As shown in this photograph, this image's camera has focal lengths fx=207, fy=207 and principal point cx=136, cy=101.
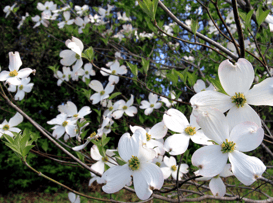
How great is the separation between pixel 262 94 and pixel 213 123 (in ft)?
0.36

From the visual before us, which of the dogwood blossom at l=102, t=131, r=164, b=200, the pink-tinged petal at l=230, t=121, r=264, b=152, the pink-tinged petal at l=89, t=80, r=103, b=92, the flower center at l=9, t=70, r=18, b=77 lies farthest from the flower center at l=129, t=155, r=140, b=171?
the pink-tinged petal at l=89, t=80, r=103, b=92

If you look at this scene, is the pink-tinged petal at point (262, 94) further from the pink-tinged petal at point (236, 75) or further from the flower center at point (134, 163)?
the flower center at point (134, 163)

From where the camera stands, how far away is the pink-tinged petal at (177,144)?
20.0 inches

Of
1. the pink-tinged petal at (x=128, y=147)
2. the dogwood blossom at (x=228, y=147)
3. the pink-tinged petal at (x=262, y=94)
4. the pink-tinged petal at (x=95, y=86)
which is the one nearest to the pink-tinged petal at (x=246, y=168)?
the dogwood blossom at (x=228, y=147)

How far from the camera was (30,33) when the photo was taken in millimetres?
3104

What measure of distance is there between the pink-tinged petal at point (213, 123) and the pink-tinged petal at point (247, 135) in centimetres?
2

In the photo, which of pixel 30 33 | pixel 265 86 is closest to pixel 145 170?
pixel 265 86

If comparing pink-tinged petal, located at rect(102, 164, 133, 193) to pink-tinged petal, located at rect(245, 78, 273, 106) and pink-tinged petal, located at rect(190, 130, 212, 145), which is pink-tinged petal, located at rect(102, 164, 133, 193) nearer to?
pink-tinged petal, located at rect(190, 130, 212, 145)

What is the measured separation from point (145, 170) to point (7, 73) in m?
0.67

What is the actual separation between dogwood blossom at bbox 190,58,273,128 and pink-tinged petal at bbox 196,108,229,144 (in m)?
0.02

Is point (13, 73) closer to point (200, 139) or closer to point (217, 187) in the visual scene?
point (200, 139)

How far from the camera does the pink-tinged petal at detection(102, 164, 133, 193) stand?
49 cm

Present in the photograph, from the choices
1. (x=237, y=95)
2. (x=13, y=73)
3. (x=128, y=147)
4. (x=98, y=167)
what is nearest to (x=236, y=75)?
(x=237, y=95)

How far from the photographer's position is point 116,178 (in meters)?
0.49
